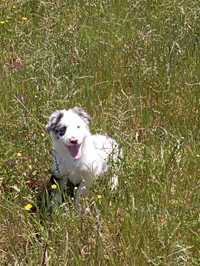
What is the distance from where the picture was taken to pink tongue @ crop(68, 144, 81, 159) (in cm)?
445

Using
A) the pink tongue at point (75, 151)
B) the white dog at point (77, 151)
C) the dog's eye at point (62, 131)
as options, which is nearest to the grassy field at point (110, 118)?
the white dog at point (77, 151)

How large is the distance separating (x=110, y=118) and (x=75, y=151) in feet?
2.58

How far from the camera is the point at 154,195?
402 cm

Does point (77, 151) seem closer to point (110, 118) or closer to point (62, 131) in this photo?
point (62, 131)

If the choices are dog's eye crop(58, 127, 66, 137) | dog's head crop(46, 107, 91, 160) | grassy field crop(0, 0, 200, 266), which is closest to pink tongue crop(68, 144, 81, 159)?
dog's head crop(46, 107, 91, 160)

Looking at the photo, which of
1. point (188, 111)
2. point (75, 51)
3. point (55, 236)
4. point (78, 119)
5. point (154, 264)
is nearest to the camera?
point (154, 264)

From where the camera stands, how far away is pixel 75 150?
14.7ft

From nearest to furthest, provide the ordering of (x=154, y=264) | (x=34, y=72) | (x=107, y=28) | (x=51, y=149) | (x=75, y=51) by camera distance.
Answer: (x=154, y=264)
(x=51, y=149)
(x=34, y=72)
(x=75, y=51)
(x=107, y=28)

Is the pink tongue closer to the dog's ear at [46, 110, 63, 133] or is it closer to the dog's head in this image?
the dog's head

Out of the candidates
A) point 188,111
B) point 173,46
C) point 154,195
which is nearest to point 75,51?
point 173,46

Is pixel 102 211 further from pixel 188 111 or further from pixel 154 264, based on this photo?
pixel 188 111

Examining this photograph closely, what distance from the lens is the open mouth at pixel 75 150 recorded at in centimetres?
444

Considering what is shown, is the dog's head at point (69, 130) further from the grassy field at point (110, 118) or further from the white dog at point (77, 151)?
the grassy field at point (110, 118)

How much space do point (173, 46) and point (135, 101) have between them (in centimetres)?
73
